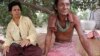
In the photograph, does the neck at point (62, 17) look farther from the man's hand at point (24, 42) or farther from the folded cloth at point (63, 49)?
the man's hand at point (24, 42)

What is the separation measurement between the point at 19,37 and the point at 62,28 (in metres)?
0.47

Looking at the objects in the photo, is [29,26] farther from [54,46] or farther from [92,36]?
[92,36]

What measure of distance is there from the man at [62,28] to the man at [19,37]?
159 millimetres

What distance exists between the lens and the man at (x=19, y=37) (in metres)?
2.50

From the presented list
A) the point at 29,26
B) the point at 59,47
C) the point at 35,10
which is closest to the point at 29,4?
the point at 35,10

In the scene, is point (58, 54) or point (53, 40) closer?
point (58, 54)

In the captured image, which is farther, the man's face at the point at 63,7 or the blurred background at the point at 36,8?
the blurred background at the point at 36,8

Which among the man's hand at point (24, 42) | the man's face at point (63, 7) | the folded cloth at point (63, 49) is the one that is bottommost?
the folded cloth at point (63, 49)

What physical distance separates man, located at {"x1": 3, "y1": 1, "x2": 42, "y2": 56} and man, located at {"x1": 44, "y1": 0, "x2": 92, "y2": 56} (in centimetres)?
16

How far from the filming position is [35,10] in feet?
11.6

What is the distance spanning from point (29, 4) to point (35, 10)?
265 millimetres

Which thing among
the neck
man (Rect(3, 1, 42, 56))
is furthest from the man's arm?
man (Rect(3, 1, 42, 56))

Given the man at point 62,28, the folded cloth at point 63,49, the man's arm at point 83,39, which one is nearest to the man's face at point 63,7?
the man at point 62,28

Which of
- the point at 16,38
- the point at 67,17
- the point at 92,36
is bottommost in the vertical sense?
the point at 92,36
